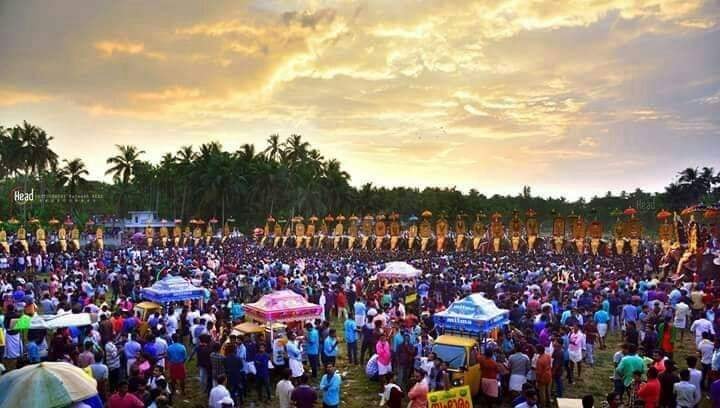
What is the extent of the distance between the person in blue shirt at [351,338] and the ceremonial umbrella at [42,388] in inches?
297

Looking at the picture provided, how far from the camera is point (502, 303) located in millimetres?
15953

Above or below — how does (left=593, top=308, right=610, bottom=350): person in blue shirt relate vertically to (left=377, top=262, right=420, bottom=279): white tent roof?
below

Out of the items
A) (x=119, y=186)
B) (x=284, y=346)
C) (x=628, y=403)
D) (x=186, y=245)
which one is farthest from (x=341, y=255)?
(x=119, y=186)

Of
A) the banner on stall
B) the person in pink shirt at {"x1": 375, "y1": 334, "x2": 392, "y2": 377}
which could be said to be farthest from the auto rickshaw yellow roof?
the banner on stall

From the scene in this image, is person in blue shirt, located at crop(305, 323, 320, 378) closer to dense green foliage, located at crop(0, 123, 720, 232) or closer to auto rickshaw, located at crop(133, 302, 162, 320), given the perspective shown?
auto rickshaw, located at crop(133, 302, 162, 320)

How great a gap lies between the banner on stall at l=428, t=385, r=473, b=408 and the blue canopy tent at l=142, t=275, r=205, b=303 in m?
9.32

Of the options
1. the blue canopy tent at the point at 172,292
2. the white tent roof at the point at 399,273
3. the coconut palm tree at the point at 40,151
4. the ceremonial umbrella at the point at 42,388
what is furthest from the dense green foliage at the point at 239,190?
the ceremonial umbrella at the point at 42,388

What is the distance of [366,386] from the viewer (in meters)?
12.5

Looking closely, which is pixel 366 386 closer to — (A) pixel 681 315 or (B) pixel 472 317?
(B) pixel 472 317

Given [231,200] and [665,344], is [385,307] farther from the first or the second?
[231,200]

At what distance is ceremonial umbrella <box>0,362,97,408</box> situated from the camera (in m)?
6.38

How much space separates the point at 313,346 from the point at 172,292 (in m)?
4.93

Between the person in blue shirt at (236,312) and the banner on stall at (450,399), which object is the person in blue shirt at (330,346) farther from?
the person in blue shirt at (236,312)

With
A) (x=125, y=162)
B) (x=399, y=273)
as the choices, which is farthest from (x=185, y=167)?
(x=399, y=273)
